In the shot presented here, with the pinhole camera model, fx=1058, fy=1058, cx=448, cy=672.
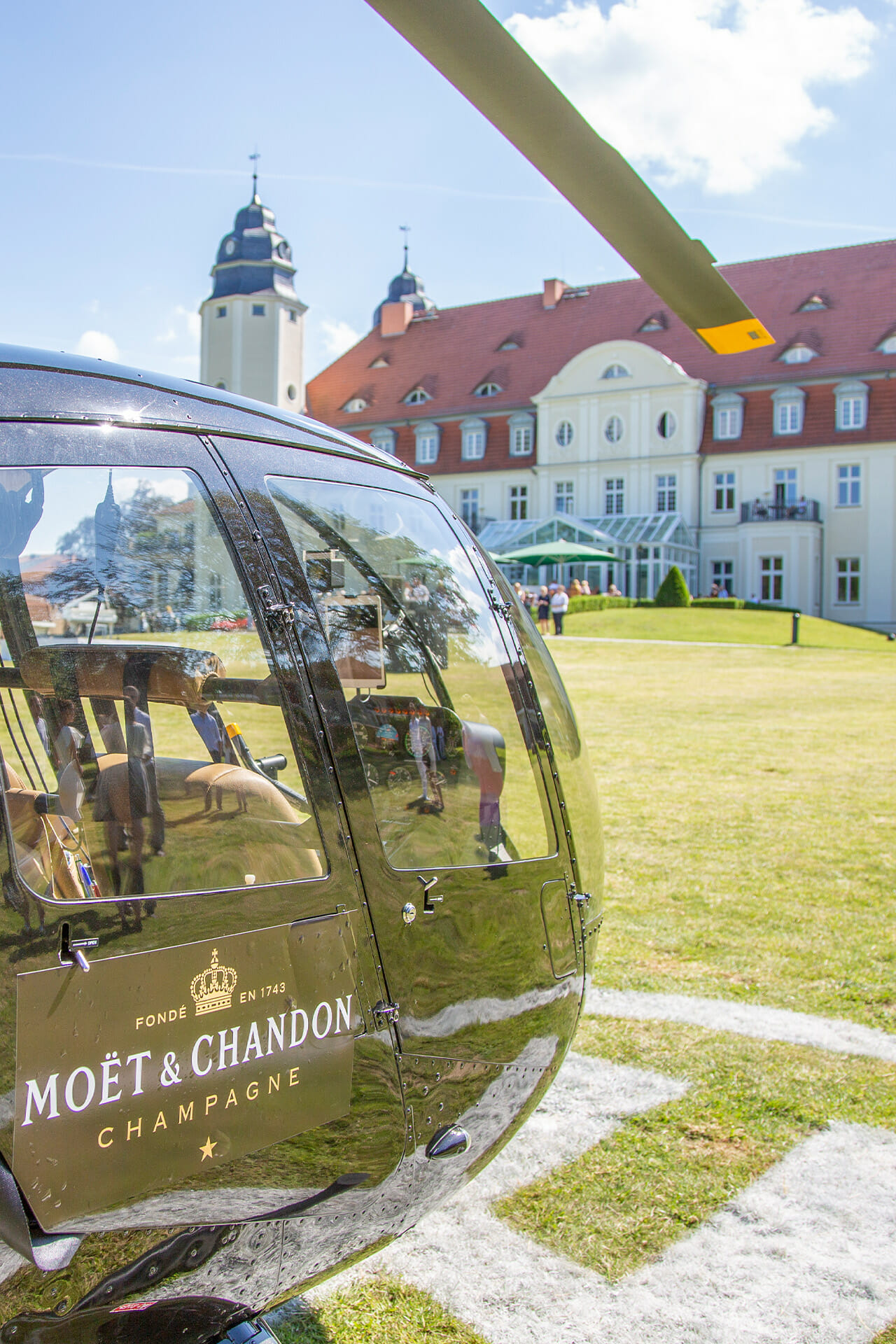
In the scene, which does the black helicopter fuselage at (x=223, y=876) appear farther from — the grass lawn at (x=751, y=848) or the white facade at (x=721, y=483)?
the white facade at (x=721, y=483)

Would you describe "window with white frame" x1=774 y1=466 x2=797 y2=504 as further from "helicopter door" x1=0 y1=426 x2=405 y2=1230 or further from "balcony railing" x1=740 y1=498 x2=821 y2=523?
"helicopter door" x1=0 y1=426 x2=405 y2=1230

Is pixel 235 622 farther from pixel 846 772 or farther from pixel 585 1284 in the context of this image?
pixel 846 772

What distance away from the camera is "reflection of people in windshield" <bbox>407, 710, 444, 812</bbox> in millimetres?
2471

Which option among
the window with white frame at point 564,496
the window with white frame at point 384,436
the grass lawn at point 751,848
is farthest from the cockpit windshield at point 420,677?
the window with white frame at point 384,436

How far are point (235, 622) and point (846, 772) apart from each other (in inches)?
400

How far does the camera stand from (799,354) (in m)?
50.5

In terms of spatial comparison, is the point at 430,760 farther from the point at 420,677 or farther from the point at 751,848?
the point at 751,848

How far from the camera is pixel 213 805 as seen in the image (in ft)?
6.70

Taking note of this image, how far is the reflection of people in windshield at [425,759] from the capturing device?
2471mm

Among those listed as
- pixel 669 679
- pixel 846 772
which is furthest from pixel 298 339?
pixel 846 772

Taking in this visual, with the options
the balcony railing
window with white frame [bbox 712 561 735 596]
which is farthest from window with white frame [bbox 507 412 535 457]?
the balcony railing

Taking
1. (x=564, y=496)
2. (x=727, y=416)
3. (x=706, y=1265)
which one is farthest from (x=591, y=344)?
(x=706, y=1265)

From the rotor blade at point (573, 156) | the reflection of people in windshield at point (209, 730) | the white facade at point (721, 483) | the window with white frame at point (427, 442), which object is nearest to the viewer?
the rotor blade at point (573, 156)

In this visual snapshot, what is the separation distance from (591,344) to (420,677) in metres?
56.9
